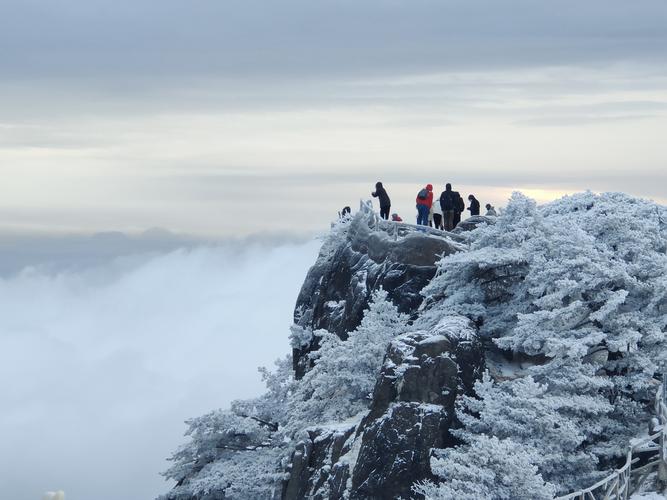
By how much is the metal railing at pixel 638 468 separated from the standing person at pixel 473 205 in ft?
60.7

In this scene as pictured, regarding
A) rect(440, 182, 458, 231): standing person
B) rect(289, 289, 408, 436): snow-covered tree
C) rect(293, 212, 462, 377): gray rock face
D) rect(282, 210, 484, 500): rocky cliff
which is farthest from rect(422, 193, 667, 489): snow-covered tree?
rect(440, 182, 458, 231): standing person

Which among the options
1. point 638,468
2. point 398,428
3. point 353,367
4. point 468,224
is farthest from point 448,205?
point 638,468

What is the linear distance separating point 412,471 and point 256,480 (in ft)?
46.8

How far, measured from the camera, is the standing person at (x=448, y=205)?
212 feet

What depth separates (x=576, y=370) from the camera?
46594 mm

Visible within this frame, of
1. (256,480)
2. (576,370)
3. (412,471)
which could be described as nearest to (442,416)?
(412,471)

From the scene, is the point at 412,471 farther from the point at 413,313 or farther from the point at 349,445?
the point at 413,313

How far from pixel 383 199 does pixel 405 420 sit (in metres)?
21.6

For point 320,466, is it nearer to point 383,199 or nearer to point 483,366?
point 483,366

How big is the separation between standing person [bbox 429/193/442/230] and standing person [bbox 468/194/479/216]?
1458mm

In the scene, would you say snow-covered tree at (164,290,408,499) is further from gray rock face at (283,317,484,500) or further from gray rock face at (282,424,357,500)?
gray rock face at (283,317,484,500)

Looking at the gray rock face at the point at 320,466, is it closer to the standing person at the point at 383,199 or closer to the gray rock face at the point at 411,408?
the gray rock face at the point at 411,408

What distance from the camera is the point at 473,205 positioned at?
2547 inches

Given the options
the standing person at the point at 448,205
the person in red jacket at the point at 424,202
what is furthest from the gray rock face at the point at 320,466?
the standing person at the point at 448,205
